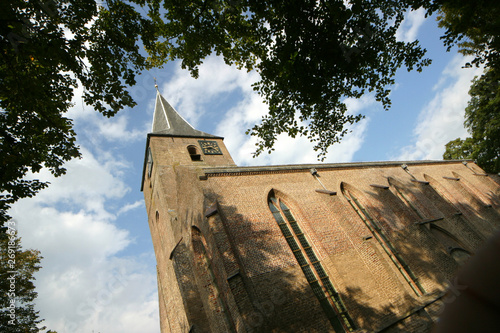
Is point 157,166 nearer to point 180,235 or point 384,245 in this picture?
point 180,235

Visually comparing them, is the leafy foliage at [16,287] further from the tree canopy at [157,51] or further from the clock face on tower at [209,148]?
A: the clock face on tower at [209,148]

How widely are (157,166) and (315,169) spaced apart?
9.39 meters

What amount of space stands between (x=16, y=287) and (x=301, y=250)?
1511 centimetres

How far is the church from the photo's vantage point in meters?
8.35

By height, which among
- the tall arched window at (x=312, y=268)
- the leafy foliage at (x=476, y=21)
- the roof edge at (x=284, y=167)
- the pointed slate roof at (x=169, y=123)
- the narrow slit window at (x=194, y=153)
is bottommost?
the tall arched window at (x=312, y=268)

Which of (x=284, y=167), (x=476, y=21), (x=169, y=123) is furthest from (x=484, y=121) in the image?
(x=169, y=123)

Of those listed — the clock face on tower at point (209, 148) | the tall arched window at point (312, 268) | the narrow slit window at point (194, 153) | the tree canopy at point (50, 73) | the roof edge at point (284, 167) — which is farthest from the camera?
the clock face on tower at point (209, 148)

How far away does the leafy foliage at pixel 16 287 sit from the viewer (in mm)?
12047

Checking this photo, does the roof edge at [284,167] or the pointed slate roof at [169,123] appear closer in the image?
the roof edge at [284,167]

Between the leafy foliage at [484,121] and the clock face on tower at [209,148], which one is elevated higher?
the clock face on tower at [209,148]

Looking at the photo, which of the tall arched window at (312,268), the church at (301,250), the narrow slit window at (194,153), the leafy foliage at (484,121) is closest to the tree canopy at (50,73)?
the church at (301,250)

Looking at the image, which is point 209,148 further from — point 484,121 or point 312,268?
point 484,121

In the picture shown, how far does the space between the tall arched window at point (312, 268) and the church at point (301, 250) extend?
0.04 m

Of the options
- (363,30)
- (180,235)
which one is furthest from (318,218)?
(363,30)
